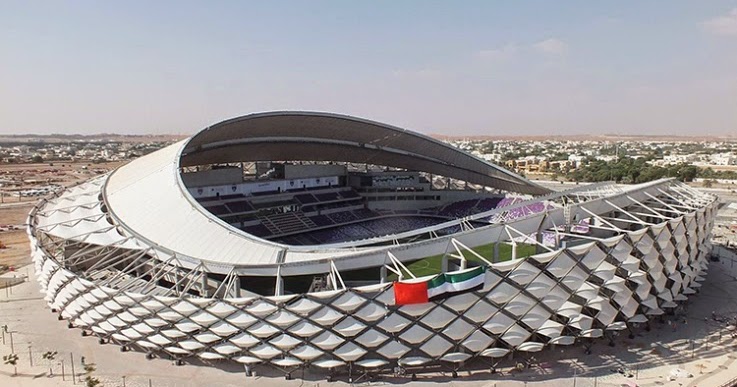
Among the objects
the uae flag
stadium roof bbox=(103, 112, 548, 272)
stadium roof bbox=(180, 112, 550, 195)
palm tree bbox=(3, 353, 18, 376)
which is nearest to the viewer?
the uae flag

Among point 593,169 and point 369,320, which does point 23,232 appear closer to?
point 369,320

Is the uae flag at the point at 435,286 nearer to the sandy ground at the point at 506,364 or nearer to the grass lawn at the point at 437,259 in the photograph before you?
the sandy ground at the point at 506,364

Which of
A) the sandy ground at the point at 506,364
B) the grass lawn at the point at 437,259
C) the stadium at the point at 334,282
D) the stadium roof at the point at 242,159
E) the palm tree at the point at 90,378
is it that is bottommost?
the sandy ground at the point at 506,364

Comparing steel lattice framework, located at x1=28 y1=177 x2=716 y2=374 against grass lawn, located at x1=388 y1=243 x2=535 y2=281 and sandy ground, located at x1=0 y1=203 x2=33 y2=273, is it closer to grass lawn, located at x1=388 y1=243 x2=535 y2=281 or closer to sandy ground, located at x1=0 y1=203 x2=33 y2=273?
grass lawn, located at x1=388 y1=243 x2=535 y2=281

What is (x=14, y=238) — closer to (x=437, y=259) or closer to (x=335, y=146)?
(x=335, y=146)

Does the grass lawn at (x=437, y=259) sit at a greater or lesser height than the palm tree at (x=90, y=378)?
greater

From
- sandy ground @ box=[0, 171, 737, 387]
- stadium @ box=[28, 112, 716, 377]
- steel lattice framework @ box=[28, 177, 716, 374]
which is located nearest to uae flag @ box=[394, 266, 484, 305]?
stadium @ box=[28, 112, 716, 377]

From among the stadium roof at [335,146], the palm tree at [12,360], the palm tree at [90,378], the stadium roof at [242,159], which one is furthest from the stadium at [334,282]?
the palm tree at [12,360]

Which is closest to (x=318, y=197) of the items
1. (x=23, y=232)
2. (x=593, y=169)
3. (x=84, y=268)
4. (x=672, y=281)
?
(x=84, y=268)
